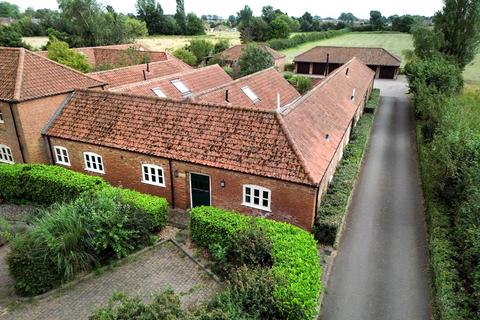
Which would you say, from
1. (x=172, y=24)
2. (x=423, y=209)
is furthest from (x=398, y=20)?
(x=423, y=209)

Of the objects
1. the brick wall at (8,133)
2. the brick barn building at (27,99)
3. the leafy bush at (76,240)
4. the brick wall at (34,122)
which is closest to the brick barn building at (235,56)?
the brick barn building at (27,99)

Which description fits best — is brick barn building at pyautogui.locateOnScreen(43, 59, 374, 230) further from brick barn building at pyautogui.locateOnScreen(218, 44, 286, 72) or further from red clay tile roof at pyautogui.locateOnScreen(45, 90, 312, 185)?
brick barn building at pyautogui.locateOnScreen(218, 44, 286, 72)

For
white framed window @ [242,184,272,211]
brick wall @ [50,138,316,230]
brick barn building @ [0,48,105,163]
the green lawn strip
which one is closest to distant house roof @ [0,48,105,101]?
brick barn building @ [0,48,105,163]

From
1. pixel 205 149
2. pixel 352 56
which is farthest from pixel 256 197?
pixel 352 56

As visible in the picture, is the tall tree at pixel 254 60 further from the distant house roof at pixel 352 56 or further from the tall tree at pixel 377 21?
the tall tree at pixel 377 21

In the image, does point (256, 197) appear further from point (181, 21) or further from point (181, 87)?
point (181, 21)

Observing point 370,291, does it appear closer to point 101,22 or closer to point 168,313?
point 168,313
